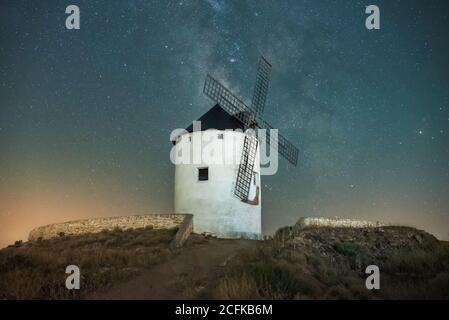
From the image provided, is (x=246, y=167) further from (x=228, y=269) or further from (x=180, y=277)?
(x=180, y=277)

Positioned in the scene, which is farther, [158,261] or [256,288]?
[158,261]

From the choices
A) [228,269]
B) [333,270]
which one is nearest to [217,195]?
[228,269]

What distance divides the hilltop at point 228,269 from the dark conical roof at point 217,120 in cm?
711

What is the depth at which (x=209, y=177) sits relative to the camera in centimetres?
2327

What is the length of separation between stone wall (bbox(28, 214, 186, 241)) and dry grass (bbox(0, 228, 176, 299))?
41.1 inches

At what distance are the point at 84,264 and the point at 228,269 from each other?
16.8 feet

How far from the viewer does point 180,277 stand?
12.7 m

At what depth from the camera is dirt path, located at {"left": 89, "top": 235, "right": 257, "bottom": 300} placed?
11.2 meters

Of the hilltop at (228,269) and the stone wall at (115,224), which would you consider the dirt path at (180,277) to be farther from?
the stone wall at (115,224)

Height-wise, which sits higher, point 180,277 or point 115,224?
point 115,224
